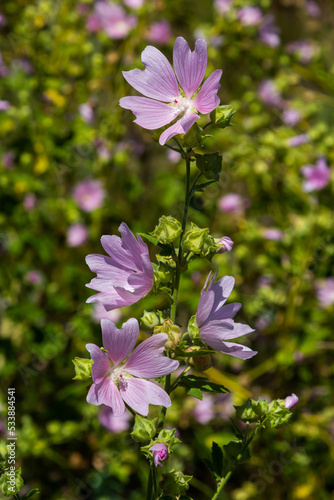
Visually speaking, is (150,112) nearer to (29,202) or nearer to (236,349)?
(236,349)

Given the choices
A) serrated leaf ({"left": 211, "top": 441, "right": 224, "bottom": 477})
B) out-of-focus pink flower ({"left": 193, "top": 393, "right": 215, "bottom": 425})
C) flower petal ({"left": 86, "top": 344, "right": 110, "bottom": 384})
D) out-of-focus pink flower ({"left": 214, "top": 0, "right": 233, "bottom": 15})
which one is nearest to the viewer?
flower petal ({"left": 86, "top": 344, "right": 110, "bottom": 384})

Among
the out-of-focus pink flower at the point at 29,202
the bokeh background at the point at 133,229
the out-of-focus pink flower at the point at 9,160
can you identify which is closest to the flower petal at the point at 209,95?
the bokeh background at the point at 133,229

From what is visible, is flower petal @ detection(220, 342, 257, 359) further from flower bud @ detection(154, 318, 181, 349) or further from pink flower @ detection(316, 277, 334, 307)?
pink flower @ detection(316, 277, 334, 307)

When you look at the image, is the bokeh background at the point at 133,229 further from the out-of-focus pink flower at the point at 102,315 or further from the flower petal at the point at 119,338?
the flower petal at the point at 119,338

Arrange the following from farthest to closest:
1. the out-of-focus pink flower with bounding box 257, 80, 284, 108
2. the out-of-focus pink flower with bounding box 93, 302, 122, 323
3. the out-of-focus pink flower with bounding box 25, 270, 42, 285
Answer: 1. the out-of-focus pink flower with bounding box 257, 80, 284, 108
2. the out-of-focus pink flower with bounding box 25, 270, 42, 285
3. the out-of-focus pink flower with bounding box 93, 302, 122, 323

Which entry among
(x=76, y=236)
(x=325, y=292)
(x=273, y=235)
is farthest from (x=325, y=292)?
(x=76, y=236)

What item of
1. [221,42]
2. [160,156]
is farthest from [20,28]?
[160,156]

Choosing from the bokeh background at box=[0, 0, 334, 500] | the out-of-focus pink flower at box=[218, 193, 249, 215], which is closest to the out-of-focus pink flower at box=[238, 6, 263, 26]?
the bokeh background at box=[0, 0, 334, 500]

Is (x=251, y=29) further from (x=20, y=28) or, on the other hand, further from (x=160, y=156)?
(x=160, y=156)
